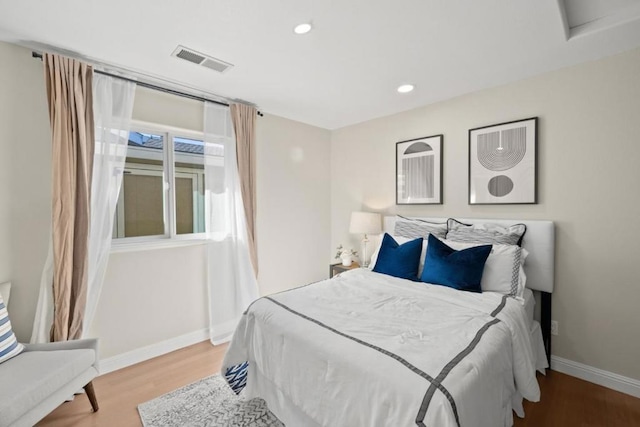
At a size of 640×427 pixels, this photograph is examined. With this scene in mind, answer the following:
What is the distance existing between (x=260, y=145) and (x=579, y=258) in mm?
3204

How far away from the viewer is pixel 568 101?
7.61 feet

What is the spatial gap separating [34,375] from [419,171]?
343 centimetres

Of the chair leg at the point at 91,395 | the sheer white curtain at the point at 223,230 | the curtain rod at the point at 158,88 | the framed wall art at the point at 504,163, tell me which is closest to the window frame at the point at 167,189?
the sheer white curtain at the point at 223,230

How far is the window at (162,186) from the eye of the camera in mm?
2658

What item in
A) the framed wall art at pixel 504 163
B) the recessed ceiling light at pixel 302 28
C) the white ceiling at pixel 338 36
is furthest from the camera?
the framed wall art at pixel 504 163

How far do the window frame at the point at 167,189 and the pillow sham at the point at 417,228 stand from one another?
2.11 metres

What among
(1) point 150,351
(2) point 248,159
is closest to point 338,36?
(2) point 248,159

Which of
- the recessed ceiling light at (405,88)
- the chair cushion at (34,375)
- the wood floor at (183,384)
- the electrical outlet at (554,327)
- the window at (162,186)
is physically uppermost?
the recessed ceiling light at (405,88)

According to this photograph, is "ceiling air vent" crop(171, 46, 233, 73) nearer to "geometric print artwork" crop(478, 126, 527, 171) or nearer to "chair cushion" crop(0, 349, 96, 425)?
"chair cushion" crop(0, 349, 96, 425)

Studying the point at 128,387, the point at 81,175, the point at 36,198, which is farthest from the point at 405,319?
the point at 36,198

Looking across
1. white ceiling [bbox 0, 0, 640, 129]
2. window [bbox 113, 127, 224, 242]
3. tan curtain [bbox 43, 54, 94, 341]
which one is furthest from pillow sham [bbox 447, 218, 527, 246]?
tan curtain [bbox 43, 54, 94, 341]

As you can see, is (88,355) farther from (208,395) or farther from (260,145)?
(260,145)

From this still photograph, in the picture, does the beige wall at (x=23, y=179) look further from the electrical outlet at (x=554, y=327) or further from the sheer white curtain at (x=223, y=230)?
the electrical outlet at (x=554, y=327)

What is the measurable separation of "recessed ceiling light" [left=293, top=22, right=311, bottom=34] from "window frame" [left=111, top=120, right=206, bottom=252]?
157 centimetres
